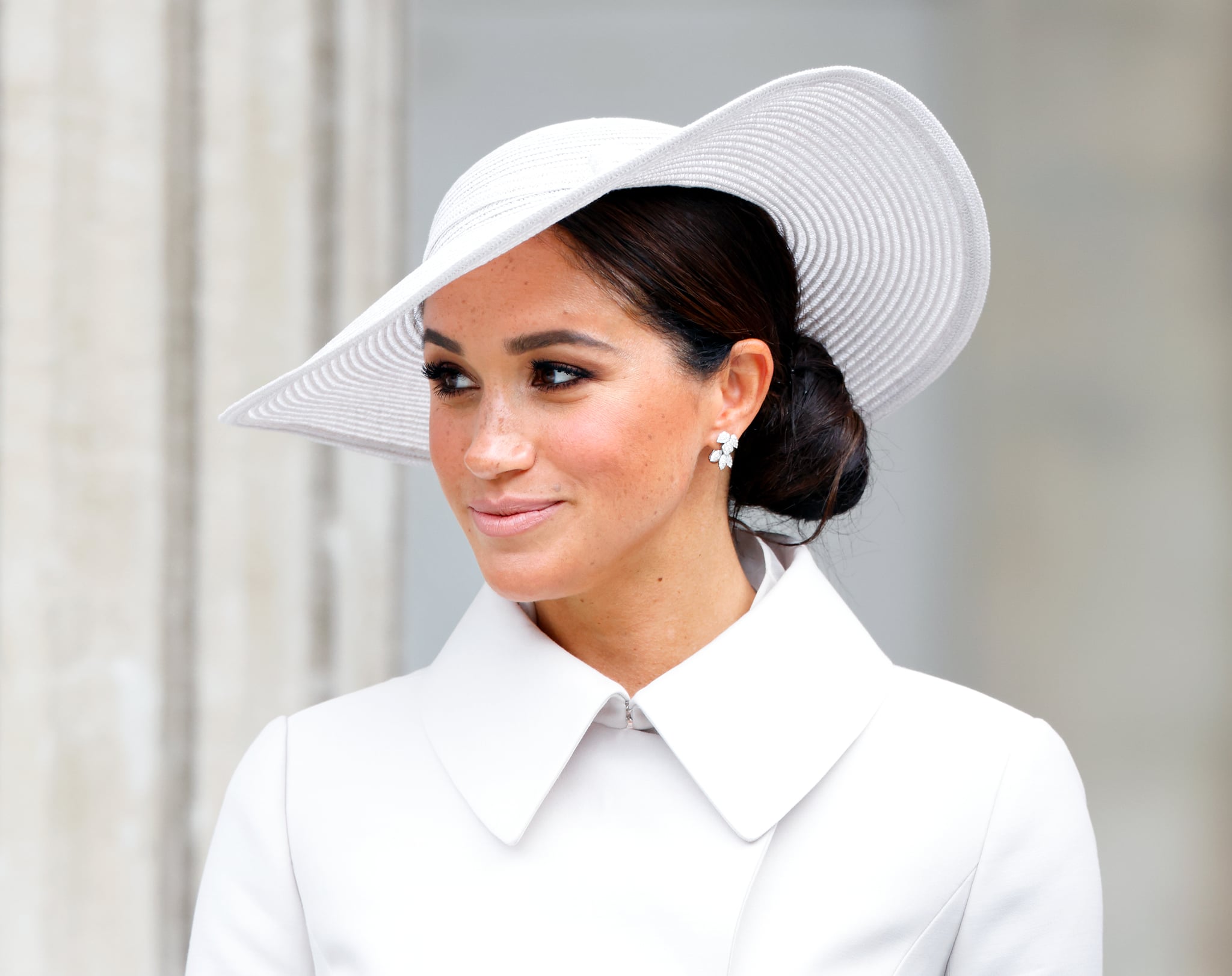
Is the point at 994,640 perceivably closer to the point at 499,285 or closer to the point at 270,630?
the point at 270,630

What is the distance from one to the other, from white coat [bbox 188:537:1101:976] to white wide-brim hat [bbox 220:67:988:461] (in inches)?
11.2

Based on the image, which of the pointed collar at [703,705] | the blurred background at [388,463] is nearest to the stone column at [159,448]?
the blurred background at [388,463]

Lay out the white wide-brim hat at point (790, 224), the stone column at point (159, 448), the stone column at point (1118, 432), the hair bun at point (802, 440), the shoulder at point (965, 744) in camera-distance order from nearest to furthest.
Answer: the white wide-brim hat at point (790, 224), the shoulder at point (965, 744), the hair bun at point (802, 440), the stone column at point (159, 448), the stone column at point (1118, 432)

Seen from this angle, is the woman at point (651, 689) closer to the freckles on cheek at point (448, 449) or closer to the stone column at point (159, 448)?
the freckles on cheek at point (448, 449)

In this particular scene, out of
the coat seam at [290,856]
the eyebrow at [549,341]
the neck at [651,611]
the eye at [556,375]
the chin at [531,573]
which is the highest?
the eyebrow at [549,341]

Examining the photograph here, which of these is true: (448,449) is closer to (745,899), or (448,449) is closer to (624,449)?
(624,449)

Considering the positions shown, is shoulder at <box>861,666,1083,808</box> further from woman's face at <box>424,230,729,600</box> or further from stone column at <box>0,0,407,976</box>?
stone column at <box>0,0,407,976</box>

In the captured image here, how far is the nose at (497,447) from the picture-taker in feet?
3.20

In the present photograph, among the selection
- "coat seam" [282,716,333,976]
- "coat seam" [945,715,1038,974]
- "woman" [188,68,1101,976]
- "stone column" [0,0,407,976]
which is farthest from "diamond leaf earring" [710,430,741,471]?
"stone column" [0,0,407,976]

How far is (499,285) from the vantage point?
3.28 ft

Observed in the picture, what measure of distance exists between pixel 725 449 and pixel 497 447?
0.74 feet

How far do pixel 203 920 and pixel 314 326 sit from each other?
1105 millimetres

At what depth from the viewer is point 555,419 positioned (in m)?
0.98

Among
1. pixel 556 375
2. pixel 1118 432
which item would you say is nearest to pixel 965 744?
pixel 556 375
